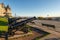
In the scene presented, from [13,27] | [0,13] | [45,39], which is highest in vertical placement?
[13,27]

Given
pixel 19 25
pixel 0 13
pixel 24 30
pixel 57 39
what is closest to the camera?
pixel 57 39

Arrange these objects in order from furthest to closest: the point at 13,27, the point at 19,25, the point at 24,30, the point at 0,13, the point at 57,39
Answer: the point at 0,13, the point at 24,30, the point at 19,25, the point at 13,27, the point at 57,39

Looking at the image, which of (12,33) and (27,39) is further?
(12,33)

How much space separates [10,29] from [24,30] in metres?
2.93

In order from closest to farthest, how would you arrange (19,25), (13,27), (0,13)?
(13,27)
(19,25)
(0,13)

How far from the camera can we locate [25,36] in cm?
1119

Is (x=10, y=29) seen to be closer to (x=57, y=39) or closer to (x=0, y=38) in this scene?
(x=0, y=38)

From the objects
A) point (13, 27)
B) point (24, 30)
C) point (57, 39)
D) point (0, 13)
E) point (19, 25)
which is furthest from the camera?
point (0, 13)

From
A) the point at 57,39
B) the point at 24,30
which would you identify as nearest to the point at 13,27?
the point at 24,30

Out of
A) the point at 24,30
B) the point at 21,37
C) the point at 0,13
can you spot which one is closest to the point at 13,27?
the point at 21,37

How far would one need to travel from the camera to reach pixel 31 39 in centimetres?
1026

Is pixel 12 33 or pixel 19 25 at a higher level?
pixel 19 25

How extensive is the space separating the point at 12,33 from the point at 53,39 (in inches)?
140

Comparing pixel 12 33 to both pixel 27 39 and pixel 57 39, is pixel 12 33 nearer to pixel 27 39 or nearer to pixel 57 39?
pixel 27 39
